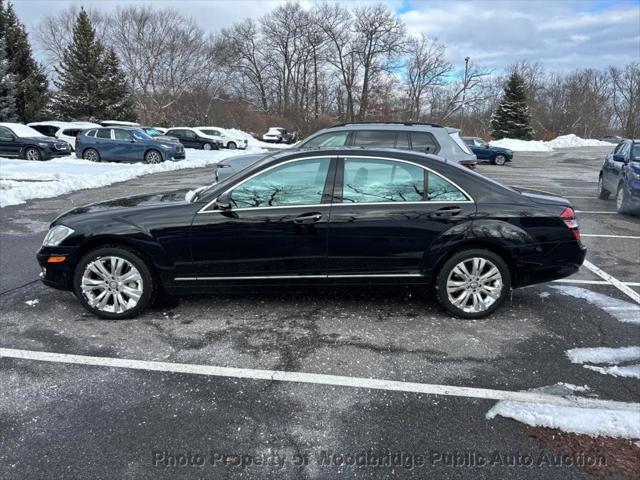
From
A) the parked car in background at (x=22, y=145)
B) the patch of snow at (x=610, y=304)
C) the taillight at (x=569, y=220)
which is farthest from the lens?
the parked car in background at (x=22, y=145)

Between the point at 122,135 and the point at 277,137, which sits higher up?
the point at 277,137

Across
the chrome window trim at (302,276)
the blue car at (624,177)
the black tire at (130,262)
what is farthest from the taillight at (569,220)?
the blue car at (624,177)

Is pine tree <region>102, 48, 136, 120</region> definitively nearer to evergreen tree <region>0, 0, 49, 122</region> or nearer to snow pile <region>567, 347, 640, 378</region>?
evergreen tree <region>0, 0, 49, 122</region>

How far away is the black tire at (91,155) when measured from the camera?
67.7ft

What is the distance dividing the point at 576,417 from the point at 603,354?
1129 millimetres

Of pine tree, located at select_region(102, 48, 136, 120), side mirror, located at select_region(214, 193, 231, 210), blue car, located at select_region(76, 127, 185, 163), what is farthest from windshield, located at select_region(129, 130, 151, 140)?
pine tree, located at select_region(102, 48, 136, 120)

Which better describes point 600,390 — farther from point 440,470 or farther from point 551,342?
point 440,470

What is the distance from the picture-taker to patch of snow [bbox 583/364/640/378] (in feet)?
11.6

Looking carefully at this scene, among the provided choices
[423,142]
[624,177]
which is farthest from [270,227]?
[624,177]

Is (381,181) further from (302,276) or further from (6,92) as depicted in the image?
(6,92)

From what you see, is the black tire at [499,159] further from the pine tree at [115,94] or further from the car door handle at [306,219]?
the pine tree at [115,94]

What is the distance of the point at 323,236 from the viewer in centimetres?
429

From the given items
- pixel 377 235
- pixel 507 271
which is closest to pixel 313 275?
pixel 377 235

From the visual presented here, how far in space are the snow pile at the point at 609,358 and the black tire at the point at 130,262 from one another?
3643 millimetres
